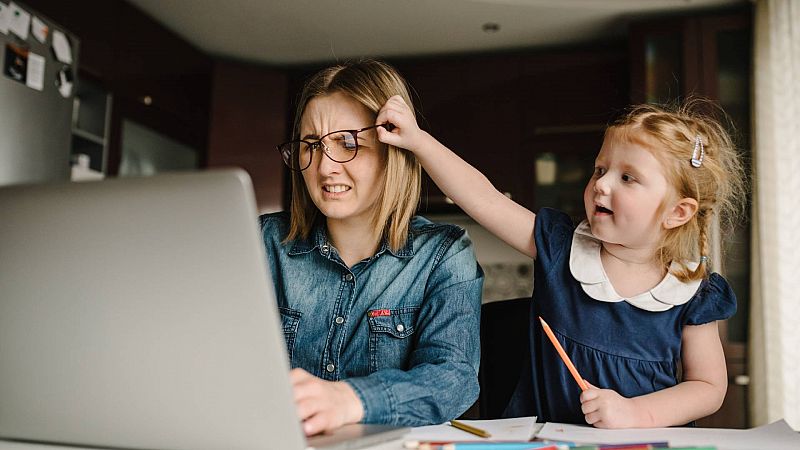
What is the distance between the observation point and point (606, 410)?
0.82 m

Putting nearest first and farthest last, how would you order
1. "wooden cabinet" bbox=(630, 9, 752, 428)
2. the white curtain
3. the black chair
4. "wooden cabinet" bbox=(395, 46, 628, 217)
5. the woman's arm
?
the woman's arm
the black chair
the white curtain
"wooden cabinet" bbox=(630, 9, 752, 428)
"wooden cabinet" bbox=(395, 46, 628, 217)

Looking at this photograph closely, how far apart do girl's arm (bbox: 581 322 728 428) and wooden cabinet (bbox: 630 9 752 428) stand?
6.04ft

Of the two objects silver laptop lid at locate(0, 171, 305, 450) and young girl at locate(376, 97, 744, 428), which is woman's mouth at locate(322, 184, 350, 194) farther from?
silver laptop lid at locate(0, 171, 305, 450)

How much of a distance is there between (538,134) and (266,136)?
1432 mm

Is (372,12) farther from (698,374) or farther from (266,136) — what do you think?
(698,374)

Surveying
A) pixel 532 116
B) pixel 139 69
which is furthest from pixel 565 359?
pixel 139 69

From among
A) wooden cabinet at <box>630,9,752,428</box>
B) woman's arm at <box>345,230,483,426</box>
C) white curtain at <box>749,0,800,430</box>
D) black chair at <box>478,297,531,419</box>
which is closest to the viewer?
woman's arm at <box>345,230,483,426</box>

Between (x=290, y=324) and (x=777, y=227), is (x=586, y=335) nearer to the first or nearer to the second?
(x=290, y=324)

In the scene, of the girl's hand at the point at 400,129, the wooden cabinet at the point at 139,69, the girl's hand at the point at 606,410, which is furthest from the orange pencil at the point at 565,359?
the wooden cabinet at the point at 139,69

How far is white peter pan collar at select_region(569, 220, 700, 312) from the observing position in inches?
39.6

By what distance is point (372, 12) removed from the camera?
3139mm

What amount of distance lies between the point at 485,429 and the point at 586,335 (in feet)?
1.20

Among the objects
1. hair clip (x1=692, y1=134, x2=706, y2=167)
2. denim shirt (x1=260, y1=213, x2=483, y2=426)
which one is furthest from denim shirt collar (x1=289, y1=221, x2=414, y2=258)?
hair clip (x1=692, y1=134, x2=706, y2=167)

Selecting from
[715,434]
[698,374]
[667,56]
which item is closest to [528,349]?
[698,374]
